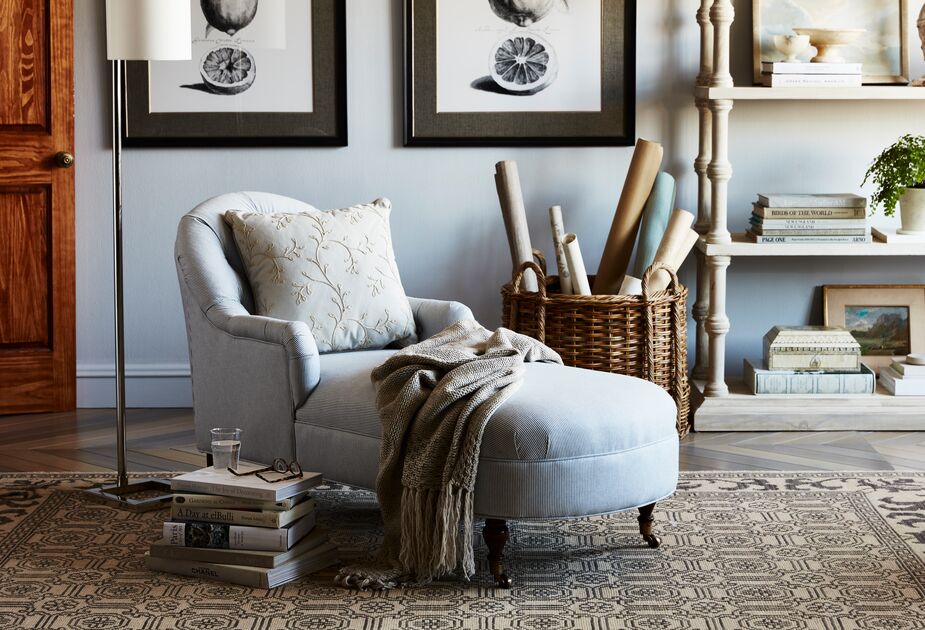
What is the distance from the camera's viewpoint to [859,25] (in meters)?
4.29

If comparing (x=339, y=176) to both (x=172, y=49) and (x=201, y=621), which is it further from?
(x=201, y=621)

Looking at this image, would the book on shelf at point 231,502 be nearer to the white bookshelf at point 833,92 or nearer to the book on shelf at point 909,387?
the white bookshelf at point 833,92

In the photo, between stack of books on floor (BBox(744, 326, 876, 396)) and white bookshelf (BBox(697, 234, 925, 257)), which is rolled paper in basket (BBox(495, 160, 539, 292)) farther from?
stack of books on floor (BBox(744, 326, 876, 396))

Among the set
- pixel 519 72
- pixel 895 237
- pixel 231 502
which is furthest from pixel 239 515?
pixel 895 237

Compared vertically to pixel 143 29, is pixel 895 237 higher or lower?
lower

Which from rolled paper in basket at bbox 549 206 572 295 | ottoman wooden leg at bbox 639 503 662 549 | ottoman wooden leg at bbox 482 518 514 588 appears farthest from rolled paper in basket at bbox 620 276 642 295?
ottoman wooden leg at bbox 482 518 514 588

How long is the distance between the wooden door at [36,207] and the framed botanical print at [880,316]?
9.41 ft

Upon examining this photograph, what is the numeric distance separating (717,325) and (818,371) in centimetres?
41

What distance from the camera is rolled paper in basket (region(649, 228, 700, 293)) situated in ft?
12.8

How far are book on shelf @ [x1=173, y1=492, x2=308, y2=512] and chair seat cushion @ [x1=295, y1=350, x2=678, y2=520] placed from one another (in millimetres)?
242

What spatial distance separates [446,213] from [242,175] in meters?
0.78

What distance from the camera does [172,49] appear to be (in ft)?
10.5

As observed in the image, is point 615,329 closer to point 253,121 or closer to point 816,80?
point 816,80

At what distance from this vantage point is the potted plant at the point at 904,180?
4066 mm
